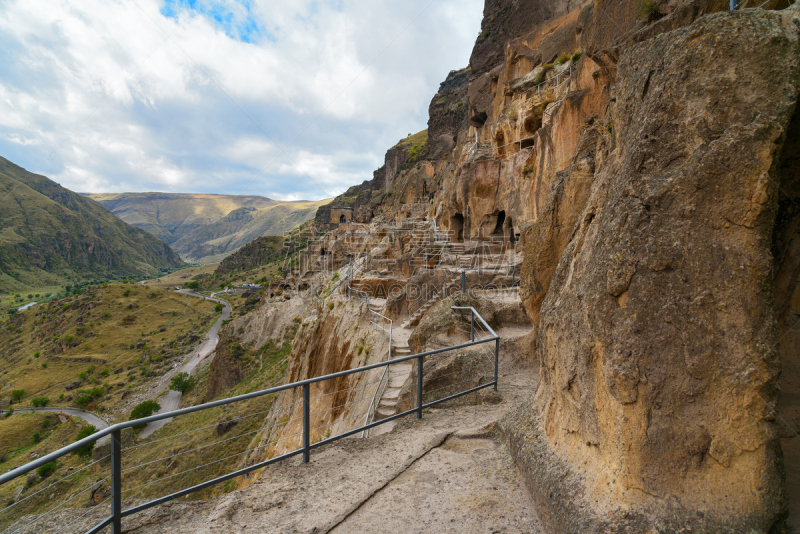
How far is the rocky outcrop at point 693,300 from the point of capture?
260 centimetres

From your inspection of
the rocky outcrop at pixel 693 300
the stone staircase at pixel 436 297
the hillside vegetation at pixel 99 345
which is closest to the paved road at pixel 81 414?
the hillside vegetation at pixel 99 345

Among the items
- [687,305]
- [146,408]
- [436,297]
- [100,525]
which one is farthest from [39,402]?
[687,305]

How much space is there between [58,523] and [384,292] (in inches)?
710

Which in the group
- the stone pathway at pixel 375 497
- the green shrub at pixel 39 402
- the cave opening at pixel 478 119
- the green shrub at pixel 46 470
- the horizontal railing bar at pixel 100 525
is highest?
the cave opening at pixel 478 119

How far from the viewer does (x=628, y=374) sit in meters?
2.91

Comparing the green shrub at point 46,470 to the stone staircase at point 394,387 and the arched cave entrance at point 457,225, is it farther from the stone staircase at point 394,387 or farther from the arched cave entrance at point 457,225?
the arched cave entrance at point 457,225

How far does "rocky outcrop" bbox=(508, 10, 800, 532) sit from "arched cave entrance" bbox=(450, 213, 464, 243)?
25316 millimetres

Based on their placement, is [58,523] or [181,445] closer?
[58,523]

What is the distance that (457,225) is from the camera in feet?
95.1

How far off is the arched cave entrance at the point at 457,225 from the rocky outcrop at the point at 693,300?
2532cm

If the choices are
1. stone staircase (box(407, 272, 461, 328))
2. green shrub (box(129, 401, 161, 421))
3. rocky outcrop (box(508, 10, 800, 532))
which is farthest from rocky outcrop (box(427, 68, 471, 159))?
rocky outcrop (box(508, 10, 800, 532))

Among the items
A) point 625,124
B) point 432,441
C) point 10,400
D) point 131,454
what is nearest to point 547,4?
point 625,124

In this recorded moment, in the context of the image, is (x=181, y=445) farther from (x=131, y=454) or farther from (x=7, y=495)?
(x=7, y=495)

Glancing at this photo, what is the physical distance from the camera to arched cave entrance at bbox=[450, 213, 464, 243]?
28.6m
